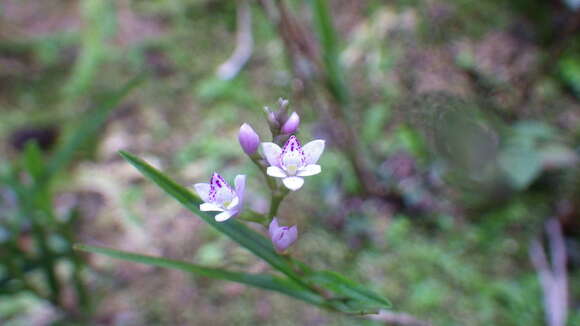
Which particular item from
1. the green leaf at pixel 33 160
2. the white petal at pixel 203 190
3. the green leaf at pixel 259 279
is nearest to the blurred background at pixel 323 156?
the green leaf at pixel 33 160

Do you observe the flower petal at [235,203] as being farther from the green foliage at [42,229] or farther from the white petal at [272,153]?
the green foliage at [42,229]

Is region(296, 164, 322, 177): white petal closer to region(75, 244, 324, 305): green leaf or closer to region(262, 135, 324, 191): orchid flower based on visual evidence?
region(262, 135, 324, 191): orchid flower

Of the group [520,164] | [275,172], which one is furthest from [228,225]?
[520,164]

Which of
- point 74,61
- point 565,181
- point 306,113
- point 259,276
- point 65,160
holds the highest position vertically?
point 74,61

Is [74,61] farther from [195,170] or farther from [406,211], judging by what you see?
[406,211]

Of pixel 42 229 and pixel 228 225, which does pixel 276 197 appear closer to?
pixel 228 225

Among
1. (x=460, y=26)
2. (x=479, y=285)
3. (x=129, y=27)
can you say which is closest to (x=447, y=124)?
(x=479, y=285)

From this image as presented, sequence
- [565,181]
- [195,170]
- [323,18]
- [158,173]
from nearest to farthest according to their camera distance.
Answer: [158,173], [323,18], [565,181], [195,170]

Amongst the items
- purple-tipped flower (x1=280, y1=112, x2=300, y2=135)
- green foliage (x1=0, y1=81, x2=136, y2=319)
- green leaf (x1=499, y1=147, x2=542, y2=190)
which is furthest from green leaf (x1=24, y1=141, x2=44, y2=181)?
green leaf (x1=499, y1=147, x2=542, y2=190)
